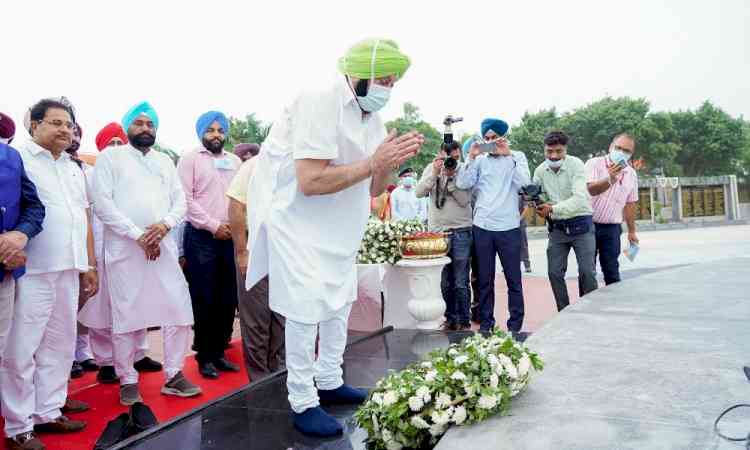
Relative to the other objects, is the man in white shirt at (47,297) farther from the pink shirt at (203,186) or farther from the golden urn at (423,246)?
the golden urn at (423,246)

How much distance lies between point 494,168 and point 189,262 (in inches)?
113

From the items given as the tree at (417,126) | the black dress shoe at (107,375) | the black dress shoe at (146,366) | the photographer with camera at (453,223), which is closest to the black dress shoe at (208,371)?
the black dress shoe at (146,366)

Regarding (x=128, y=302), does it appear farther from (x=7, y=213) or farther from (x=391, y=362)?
(x=391, y=362)

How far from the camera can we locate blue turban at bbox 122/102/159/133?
169 inches

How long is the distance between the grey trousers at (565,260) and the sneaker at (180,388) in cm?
329

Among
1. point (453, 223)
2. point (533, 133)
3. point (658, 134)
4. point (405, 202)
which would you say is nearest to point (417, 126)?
point (533, 133)

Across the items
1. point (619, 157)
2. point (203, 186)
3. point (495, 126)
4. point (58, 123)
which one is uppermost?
point (495, 126)

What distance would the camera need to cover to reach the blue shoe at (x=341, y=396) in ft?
10.4

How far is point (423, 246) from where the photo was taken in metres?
5.36

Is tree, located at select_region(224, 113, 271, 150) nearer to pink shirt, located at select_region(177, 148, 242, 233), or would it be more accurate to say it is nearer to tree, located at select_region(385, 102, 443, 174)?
tree, located at select_region(385, 102, 443, 174)

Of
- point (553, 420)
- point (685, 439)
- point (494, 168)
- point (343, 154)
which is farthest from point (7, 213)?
point (494, 168)

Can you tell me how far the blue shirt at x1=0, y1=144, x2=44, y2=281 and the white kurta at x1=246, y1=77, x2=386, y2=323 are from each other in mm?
1301

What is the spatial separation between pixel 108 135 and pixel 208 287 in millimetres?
1898

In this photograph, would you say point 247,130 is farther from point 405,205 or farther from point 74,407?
point 74,407
